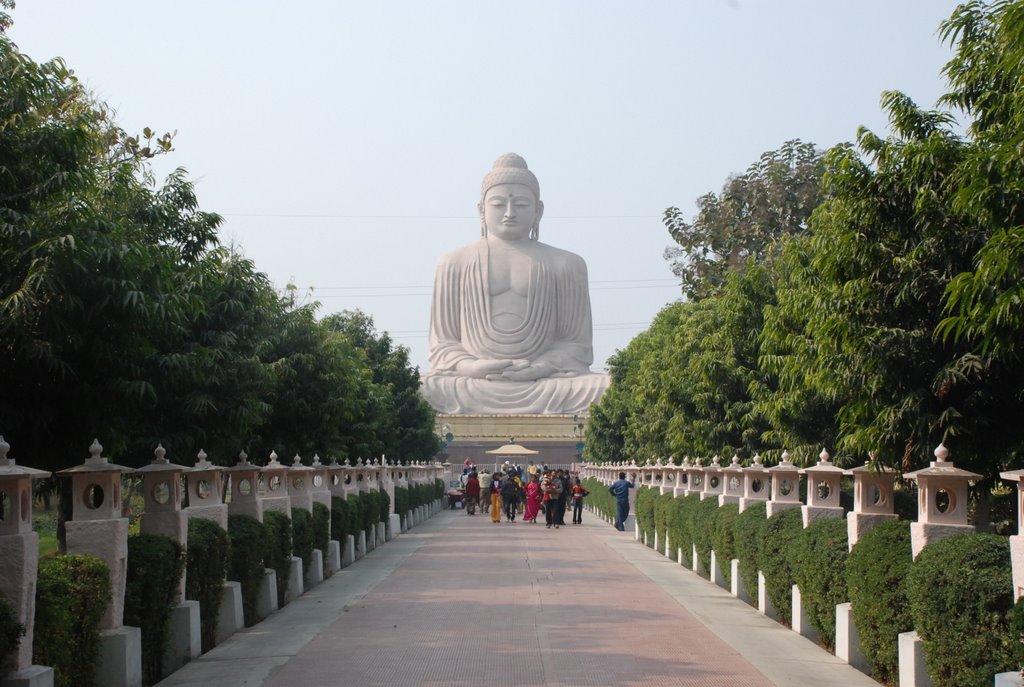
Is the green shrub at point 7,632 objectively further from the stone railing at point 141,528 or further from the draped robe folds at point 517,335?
the draped robe folds at point 517,335

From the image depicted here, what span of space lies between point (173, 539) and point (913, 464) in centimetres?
670

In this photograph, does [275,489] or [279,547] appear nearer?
[279,547]

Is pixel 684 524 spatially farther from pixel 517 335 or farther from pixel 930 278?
pixel 517 335

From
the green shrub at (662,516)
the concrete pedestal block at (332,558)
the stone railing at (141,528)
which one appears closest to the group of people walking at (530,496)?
the green shrub at (662,516)

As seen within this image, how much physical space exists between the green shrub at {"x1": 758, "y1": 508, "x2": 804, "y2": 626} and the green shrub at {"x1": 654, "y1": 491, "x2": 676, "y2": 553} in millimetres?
8944

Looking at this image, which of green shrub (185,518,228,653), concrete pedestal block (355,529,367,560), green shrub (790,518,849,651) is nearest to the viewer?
green shrub (790,518,849,651)

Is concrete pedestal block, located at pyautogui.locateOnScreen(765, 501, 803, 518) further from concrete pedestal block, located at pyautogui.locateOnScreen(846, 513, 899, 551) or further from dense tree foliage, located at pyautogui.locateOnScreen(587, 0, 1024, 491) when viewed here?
concrete pedestal block, located at pyautogui.locateOnScreen(846, 513, 899, 551)

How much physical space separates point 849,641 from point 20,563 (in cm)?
666

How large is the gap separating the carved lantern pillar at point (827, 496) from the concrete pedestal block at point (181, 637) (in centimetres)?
590

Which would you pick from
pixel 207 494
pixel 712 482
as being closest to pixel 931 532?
pixel 207 494

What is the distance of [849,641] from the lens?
37.0 ft

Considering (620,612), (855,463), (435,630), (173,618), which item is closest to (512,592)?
(620,612)

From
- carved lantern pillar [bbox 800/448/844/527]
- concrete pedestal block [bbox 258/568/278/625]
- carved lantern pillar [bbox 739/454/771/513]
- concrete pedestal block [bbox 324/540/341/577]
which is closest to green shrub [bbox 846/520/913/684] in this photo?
carved lantern pillar [bbox 800/448/844/527]

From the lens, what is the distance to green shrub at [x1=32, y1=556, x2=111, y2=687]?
804cm
